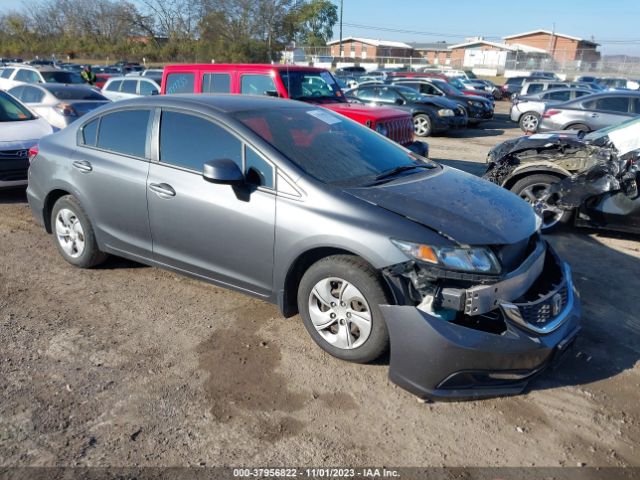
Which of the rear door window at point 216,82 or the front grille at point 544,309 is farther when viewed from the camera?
the rear door window at point 216,82

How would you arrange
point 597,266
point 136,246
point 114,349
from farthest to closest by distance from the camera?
point 597,266 → point 136,246 → point 114,349

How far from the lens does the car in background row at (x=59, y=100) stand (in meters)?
11.4

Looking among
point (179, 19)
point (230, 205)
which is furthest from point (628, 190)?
point (179, 19)

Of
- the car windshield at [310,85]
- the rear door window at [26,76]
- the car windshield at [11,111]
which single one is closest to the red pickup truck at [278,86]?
the car windshield at [310,85]

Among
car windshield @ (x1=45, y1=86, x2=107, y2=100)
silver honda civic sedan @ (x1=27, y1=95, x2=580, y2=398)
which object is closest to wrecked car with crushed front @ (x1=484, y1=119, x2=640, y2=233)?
silver honda civic sedan @ (x1=27, y1=95, x2=580, y2=398)

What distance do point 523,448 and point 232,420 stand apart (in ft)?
5.17

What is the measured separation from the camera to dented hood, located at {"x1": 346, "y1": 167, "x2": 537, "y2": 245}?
3113 mm

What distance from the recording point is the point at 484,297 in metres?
2.92

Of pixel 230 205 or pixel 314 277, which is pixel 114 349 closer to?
pixel 230 205

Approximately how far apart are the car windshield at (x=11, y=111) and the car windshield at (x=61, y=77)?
8.38 metres

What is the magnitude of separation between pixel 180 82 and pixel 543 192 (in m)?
6.19

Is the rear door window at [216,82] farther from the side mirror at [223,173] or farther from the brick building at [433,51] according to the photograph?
the brick building at [433,51]

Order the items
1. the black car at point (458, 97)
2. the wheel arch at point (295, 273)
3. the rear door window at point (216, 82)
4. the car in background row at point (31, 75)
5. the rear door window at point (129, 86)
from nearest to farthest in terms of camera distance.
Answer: the wheel arch at point (295, 273) → the rear door window at point (216, 82) → the rear door window at point (129, 86) → the car in background row at point (31, 75) → the black car at point (458, 97)

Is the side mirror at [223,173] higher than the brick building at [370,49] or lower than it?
lower
